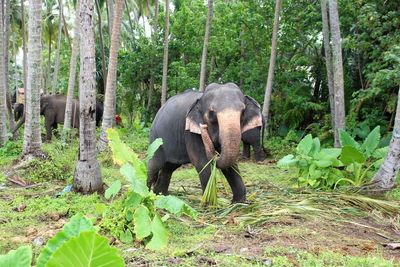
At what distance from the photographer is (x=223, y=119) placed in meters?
6.27

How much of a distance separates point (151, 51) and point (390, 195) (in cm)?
1297

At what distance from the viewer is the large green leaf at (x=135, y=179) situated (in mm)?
5250

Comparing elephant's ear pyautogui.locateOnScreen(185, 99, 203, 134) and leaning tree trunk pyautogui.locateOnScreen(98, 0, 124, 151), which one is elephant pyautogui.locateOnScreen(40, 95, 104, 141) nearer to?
leaning tree trunk pyautogui.locateOnScreen(98, 0, 124, 151)

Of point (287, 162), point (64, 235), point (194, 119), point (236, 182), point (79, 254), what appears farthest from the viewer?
point (287, 162)

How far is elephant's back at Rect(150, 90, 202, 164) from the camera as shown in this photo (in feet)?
25.0

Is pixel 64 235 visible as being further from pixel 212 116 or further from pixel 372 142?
pixel 372 142

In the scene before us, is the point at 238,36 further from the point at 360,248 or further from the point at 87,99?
the point at 360,248

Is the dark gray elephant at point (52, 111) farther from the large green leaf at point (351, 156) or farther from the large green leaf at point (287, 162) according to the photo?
the large green leaf at point (351, 156)

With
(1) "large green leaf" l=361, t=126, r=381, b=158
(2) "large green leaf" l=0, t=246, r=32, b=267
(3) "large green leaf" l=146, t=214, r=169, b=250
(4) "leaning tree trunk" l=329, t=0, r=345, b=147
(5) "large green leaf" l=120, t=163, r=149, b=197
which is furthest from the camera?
(4) "leaning tree trunk" l=329, t=0, r=345, b=147

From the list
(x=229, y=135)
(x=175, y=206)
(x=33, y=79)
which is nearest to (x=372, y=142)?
(x=229, y=135)

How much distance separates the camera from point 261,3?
15.4 meters

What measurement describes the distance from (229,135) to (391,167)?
295 centimetres

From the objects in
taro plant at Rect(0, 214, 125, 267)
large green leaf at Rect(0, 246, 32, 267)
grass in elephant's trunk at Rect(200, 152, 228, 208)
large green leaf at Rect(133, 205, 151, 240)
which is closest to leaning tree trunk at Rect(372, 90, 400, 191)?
grass in elephant's trunk at Rect(200, 152, 228, 208)

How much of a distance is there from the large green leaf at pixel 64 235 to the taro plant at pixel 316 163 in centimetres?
607
